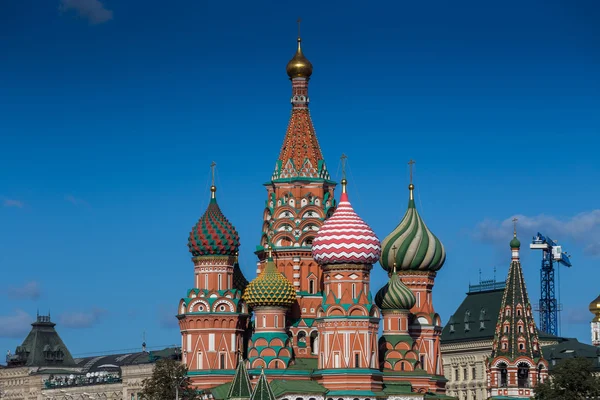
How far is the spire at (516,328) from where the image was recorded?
90.9m

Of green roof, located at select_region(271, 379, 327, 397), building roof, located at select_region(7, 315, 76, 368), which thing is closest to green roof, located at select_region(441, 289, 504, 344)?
green roof, located at select_region(271, 379, 327, 397)

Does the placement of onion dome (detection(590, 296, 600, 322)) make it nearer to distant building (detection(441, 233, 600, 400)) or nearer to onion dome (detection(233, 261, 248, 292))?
distant building (detection(441, 233, 600, 400))

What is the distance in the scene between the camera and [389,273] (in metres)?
95.2

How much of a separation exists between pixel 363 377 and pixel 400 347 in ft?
19.0

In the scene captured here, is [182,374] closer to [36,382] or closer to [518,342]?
[518,342]

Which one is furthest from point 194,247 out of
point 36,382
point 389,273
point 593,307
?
point 36,382

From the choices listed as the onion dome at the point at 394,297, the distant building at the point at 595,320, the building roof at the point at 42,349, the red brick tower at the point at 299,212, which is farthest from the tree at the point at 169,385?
the building roof at the point at 42,349

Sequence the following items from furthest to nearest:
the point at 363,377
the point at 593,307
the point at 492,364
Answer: the point at 593,307
the point at 492,364
the point at 363,377

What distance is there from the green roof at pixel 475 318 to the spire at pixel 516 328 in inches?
1048

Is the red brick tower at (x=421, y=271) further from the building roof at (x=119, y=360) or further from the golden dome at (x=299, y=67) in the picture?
the building roof at (x=119, y=360)

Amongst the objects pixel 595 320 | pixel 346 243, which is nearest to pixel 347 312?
pixel 346 243

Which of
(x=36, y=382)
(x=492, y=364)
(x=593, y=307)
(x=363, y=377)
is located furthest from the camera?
(x=36, y=382)

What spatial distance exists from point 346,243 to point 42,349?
78101 millimetres

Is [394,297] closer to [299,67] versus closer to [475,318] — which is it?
[299,67]
